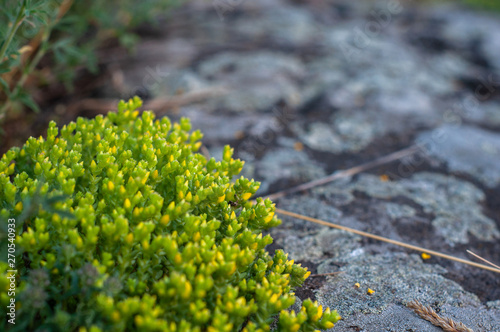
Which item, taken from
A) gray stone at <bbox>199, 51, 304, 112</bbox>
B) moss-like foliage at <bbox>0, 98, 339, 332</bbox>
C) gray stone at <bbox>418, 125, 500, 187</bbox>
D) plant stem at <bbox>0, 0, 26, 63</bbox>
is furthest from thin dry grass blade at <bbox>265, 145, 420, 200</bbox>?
plant stem at <bbox>0, 0, 26, 63</bbox>

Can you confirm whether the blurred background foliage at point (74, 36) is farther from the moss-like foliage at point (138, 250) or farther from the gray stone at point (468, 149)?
the gray stone at point (468, 149)

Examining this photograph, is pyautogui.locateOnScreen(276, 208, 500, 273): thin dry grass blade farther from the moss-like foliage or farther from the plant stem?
the plant stem

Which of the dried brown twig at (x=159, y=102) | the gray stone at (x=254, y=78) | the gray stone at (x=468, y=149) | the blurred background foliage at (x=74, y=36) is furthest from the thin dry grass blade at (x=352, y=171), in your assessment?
the blurred background foliage at (x=74, y=36)

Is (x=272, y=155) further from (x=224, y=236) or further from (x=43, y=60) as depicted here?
(x=43, y=60)

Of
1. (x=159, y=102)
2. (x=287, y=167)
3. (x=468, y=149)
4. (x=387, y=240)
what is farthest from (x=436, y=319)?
(x=159, y=102)

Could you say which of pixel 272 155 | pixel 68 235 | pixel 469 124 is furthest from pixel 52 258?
pixel 469 124

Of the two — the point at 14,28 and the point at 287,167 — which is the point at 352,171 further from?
the point at 14,28
